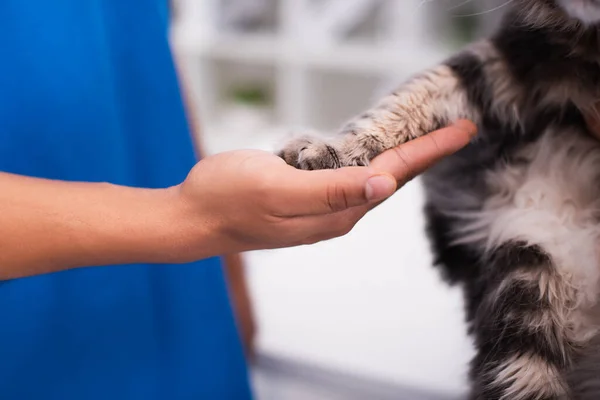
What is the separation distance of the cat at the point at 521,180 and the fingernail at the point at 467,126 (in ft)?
0.07

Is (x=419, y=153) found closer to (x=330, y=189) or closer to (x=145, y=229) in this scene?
(x=330, y=189)

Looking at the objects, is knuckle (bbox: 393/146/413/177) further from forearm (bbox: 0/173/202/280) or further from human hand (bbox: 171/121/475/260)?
forearm (bbox: 0/173/202/280)

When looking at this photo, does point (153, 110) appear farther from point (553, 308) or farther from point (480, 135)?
point (553, 308)

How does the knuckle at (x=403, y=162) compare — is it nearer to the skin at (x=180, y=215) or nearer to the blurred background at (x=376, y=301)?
the skin at (x=180, y=215)

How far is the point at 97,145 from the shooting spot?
0.81m

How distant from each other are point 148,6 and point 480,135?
48 centimetres

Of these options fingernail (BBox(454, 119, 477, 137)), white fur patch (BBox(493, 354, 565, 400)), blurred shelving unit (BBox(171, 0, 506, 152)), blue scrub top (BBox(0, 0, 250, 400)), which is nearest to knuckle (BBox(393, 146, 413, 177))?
fingernail (BBox(454, 119, 477, 137))

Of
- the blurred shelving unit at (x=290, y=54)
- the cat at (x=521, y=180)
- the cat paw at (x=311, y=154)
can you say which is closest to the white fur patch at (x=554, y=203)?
the cat at (x=521, y=180)

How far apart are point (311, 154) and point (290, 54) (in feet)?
5.39

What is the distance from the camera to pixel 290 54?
7.11 ft

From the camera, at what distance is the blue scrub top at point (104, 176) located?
0.74m

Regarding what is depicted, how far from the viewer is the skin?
521 millimetres

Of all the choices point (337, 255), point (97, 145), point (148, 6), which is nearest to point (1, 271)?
point (97, 145)

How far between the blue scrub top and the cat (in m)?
0.33
